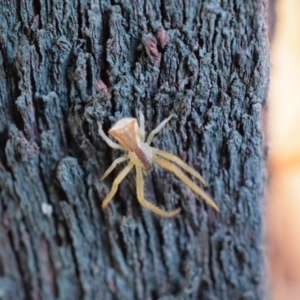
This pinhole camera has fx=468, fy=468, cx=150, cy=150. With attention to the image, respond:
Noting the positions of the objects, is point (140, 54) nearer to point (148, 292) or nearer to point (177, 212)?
point (177, 212)

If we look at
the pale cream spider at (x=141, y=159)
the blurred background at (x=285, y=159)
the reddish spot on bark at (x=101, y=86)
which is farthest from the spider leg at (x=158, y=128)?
the blurred background at (x=285, y=159)

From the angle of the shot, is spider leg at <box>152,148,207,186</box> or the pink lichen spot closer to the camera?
the pink lichen spot

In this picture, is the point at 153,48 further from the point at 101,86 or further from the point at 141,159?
the point at 141,159

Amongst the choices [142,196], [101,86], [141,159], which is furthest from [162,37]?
[142,196]

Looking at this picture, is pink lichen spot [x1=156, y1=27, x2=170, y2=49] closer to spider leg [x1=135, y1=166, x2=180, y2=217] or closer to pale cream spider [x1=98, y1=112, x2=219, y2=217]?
pale cream spider [x1=98, y1=112, x2=219, y2=217]

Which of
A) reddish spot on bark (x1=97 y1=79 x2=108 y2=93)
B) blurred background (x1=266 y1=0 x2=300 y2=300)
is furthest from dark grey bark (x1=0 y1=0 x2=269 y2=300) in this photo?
blurred background (x1=266 y1=0 x2=300 y2=300)

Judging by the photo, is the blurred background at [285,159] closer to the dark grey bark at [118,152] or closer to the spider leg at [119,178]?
the dark grey bark at [118,152]

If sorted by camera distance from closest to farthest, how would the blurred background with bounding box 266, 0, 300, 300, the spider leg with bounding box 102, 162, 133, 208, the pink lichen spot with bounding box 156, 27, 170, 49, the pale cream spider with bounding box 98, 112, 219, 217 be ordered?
the pink lichen spot with bounding box 156, 27, 170, 49, the pale cream spider with bounding box 98, 112, 219, 217, the spider leg with bounding box 102, 162, 133, 208, the blurred background with bounding box 266, 0, 300, 300

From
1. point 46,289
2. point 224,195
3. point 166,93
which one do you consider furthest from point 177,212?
point 46,289
